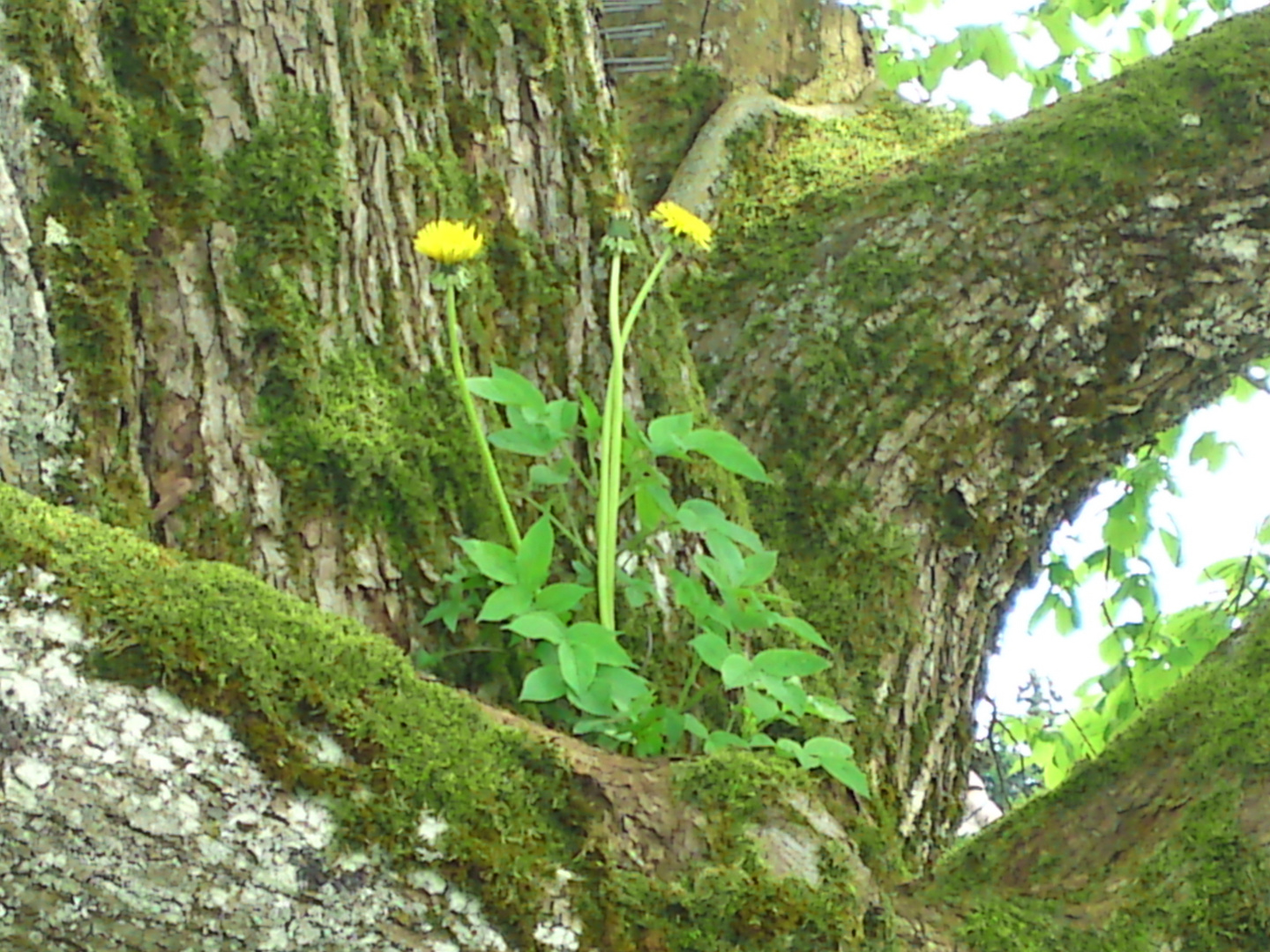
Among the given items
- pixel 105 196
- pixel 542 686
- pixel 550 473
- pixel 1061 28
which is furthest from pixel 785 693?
pixel 1061 28

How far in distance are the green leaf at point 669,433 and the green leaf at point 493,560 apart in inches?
7.8

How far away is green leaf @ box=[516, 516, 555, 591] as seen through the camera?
3.87 feet

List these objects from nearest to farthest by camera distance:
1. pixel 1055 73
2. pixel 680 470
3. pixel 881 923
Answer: pixel 881 923, pixel 680 470, pixel 1055 73

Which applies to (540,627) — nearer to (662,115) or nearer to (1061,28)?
(662,115)

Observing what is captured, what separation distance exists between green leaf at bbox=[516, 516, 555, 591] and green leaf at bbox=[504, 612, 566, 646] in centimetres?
4

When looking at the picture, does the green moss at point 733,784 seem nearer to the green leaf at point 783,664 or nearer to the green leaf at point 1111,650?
the green leaf at point 783,664

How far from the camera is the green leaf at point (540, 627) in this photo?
3.72 feet

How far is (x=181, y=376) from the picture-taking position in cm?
130

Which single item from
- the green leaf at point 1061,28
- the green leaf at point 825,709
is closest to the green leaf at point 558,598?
the green leaf at point 825,709

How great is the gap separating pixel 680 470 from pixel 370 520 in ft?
1.49

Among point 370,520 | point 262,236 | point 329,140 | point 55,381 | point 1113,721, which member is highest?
point 329,140

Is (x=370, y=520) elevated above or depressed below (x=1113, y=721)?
above

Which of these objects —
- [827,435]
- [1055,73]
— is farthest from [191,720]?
[1055,73]

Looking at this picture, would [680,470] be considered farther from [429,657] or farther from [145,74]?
[145,74]
